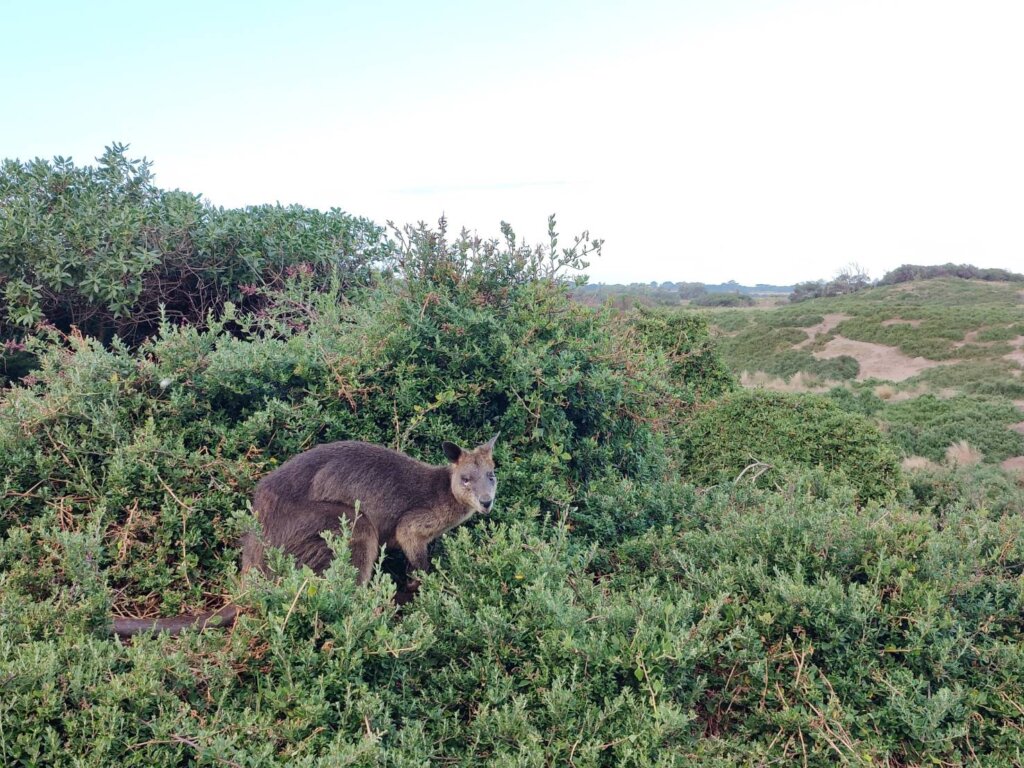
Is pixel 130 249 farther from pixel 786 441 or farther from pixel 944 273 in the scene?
pixel 944 273

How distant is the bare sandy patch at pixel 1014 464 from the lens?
21.1 meters

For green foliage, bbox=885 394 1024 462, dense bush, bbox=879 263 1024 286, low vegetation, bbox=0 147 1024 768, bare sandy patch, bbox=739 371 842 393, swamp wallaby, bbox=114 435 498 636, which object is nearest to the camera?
low vegetation, bbox=0 147 1024 768

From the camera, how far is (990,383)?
31359mm

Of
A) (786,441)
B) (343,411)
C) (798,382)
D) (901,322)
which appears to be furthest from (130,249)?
(901,322)

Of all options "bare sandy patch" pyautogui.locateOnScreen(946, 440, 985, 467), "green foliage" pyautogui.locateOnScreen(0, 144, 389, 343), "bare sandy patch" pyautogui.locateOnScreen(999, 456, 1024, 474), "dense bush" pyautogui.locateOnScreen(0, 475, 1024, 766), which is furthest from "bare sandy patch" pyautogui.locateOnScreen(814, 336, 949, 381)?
"dense bush" pyautogui.locateOnScreen(0, 475, 1024, 766)

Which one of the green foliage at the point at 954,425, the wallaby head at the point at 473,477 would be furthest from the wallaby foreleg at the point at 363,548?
the green foliage at the point at 954,425

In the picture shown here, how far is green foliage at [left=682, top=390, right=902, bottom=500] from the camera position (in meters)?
11.2

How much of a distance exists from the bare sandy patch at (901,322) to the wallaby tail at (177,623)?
44524mm

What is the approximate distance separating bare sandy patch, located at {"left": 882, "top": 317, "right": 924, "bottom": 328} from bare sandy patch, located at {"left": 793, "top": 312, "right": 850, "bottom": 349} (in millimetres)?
2857

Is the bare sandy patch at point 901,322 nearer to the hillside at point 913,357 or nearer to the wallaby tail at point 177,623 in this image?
the hillside at point 913,357

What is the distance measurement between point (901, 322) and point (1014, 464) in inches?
866

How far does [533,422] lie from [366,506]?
169cm

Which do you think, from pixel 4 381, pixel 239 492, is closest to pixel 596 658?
pixel 239 492

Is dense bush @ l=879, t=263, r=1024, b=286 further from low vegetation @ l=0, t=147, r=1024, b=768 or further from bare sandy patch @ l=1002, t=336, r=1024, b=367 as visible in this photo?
low vegetation @ l=0, t=147, r=1024, b=768
